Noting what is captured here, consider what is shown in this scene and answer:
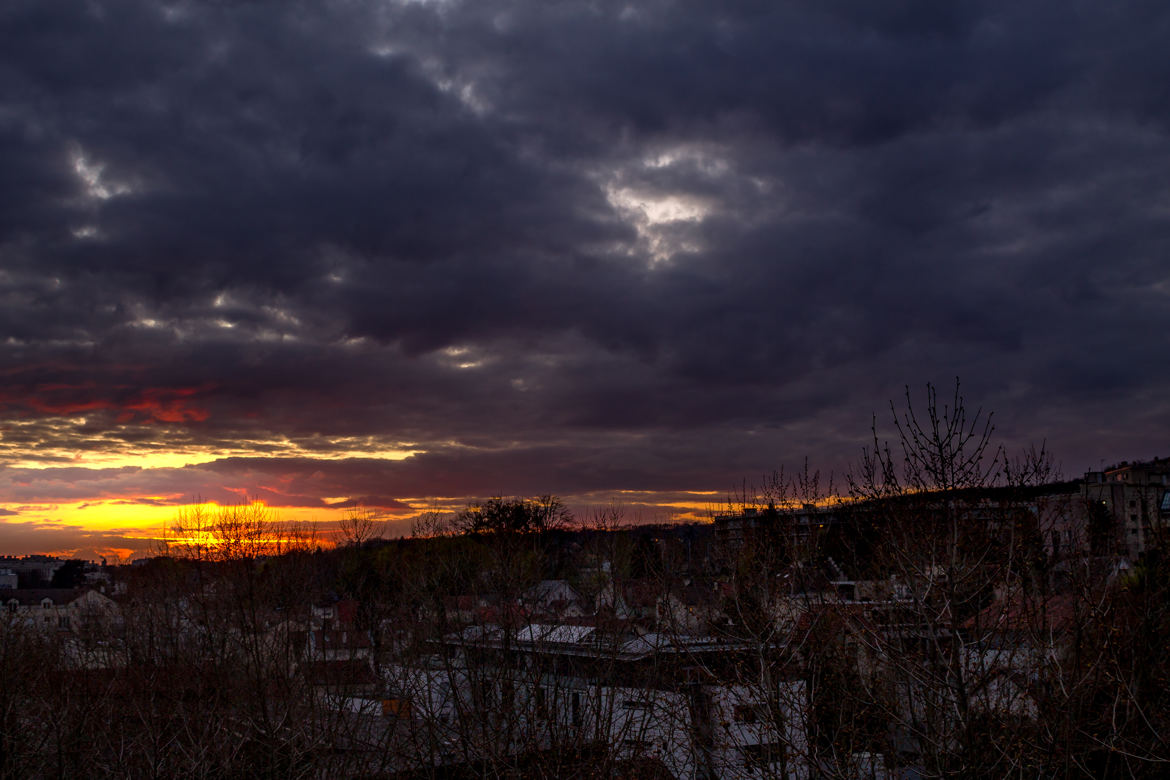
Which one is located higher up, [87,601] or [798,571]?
[798,571]

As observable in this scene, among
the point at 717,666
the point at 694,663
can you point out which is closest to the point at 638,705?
the point at 694,663

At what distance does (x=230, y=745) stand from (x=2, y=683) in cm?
597

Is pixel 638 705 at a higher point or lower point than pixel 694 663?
lower

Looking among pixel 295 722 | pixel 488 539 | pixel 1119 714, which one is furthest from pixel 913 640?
pixel 488 539

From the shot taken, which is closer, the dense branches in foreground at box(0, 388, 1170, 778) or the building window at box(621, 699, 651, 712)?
the dense branches in foreground at box(0, 388, 1170, 778)

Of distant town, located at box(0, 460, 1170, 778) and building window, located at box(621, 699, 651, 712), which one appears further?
building window, located at box(621, 699, 651, 712)

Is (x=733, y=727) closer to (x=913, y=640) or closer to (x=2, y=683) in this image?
(x=913, y=640)

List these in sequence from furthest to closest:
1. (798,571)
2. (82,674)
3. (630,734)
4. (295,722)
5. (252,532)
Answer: (252,532) → (82,674) → (630,734) → (798,571) → (295,722)

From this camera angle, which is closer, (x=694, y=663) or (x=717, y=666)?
(x=694, y=663)

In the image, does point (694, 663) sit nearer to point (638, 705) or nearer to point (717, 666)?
point (638, 705)

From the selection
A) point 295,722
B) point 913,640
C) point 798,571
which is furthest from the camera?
point 798,571

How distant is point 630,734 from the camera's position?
27453 mm

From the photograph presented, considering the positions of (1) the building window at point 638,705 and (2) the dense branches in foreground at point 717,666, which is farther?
(1) the building window at point 638,705

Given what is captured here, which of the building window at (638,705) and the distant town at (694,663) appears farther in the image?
the building window at (638,705)
